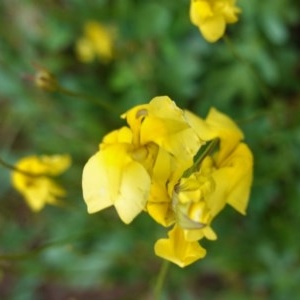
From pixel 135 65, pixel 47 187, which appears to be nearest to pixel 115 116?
pixel 135 65

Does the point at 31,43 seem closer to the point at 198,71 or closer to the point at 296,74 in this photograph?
the point at 198,71

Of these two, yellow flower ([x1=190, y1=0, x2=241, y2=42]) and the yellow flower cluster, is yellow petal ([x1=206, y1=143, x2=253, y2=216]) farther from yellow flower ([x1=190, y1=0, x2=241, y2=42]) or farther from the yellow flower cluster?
yellow flower ([x1=190, y1=0, x2=241, y2=42])

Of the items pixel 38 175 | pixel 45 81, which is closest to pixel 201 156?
pixel 45 81

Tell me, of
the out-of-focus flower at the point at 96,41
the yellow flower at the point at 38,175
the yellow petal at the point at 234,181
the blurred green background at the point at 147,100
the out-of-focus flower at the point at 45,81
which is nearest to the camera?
the yellow petal at the point at 234,181

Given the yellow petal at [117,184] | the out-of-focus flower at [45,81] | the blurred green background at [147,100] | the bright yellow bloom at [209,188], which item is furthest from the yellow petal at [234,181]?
the blurred green background at [147,100]

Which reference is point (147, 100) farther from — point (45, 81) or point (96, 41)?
point (45, 81)

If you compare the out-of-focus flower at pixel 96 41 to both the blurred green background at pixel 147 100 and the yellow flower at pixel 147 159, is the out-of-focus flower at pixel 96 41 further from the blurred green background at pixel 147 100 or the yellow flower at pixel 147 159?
the yellow flower at pixel 147 159
